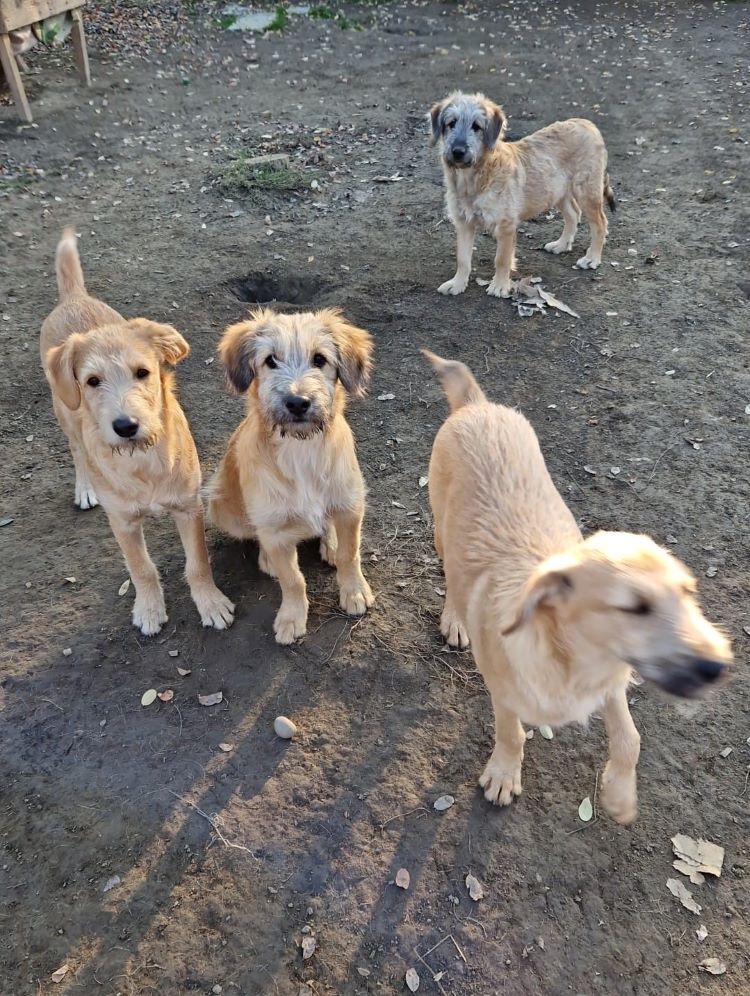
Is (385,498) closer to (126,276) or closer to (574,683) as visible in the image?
(574,683)

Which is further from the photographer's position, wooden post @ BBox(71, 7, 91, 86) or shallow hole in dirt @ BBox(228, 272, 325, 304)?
wooden post @ BBox(71, 7, 91, 86)

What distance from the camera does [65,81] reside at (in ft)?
39.3

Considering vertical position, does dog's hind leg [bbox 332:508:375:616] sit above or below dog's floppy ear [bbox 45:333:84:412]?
below

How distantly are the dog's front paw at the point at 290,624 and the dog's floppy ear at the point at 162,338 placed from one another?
1631mm

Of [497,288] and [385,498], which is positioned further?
[497,288]

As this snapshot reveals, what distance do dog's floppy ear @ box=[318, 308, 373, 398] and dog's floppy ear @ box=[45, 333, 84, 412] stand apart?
1354 mm

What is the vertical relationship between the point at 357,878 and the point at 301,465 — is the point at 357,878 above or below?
Result: below

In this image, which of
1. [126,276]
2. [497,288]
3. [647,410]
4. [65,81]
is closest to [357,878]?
[647,410]

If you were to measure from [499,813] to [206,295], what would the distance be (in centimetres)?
575

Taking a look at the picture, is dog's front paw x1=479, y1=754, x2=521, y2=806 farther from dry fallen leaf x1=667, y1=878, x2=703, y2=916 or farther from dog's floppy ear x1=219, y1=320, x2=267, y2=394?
dog's floppy ear x1=219, y1=320, x2=267, y2=394

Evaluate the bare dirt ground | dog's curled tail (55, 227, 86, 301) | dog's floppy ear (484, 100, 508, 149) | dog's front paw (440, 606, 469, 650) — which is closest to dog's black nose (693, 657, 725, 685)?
the bare dirt ground

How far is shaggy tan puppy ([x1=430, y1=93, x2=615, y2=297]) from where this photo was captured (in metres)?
6.62

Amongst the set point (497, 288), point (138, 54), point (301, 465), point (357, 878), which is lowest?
point (357, 878)

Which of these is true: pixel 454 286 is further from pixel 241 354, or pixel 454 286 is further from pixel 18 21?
pixel 18 21
